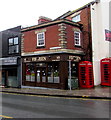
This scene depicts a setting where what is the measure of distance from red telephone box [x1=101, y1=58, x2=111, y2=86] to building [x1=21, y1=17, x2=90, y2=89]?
7.33 feet

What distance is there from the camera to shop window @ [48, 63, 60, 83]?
51.0 ft

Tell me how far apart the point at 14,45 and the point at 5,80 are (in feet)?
15.4

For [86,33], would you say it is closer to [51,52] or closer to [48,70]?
[51,52]

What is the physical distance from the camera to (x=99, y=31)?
18141 mm

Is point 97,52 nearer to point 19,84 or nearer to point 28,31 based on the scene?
point 28,31

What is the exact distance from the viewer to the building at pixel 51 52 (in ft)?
50.1

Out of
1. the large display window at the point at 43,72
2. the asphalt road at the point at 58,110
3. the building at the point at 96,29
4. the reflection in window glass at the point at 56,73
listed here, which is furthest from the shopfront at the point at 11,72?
the asphalt road at the point at 58,110

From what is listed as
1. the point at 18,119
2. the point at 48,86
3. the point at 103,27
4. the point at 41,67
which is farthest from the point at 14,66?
the point at 18,119

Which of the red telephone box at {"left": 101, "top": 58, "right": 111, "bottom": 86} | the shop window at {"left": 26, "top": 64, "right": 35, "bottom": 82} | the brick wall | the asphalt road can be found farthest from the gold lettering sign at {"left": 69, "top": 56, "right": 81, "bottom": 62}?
the asphalt road

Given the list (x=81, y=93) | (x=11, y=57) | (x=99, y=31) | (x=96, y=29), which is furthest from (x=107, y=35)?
(x=11, y=57)

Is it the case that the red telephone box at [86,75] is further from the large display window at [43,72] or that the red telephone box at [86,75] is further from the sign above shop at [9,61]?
the sign above shop at [9,61]

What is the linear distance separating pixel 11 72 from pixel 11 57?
190 centimetres

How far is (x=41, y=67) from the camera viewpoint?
54.9 feet

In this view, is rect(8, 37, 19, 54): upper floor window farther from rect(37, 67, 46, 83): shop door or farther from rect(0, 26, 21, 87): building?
rect(37, 67, 46, 83): shop door
